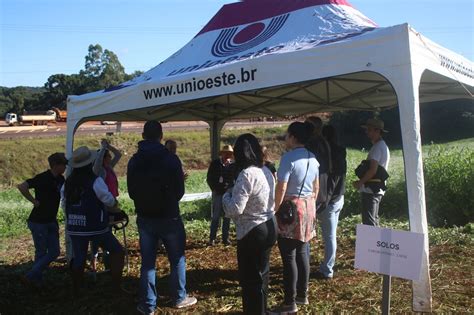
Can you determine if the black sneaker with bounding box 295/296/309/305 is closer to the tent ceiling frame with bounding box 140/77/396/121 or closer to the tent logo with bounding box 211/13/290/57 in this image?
the tent ceiling frame with bounding box 140/77/396/121

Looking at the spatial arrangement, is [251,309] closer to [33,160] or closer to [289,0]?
[289,0]

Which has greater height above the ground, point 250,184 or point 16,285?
point 250,184

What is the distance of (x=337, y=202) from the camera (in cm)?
491

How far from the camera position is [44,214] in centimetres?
524

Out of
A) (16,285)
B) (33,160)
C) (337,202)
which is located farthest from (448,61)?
(33,160)

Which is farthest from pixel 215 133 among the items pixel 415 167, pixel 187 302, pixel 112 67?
pixel 112 67

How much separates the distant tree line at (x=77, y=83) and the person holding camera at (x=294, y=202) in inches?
2543

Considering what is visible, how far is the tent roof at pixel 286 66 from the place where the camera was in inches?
147

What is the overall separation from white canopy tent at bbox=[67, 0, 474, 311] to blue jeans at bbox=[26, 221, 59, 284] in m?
1.35

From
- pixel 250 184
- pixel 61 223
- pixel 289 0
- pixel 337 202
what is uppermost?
pixel 289 0

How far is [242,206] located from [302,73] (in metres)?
1.35

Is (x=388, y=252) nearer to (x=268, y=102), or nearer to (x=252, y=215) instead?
(x=252, y=215)

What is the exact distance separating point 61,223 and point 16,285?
573cm

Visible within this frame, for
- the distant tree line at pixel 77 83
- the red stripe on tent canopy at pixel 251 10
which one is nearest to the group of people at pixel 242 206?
the red stripe on tent canopy at pixel 251 10
